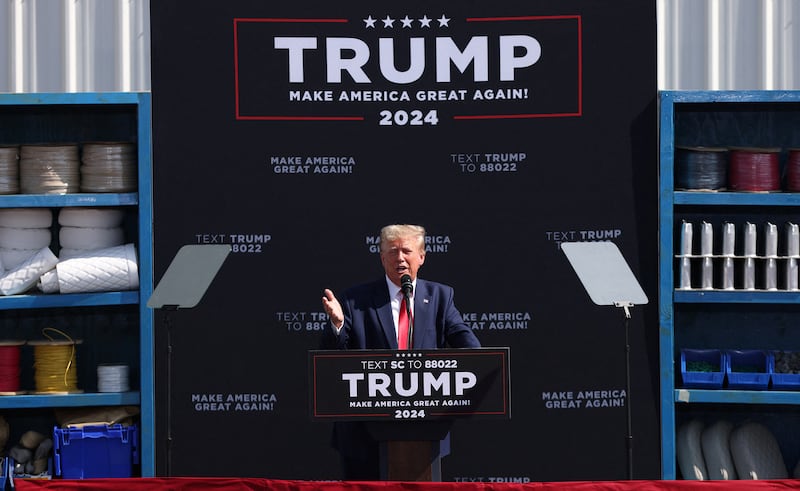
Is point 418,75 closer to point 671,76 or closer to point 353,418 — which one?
point 671,76

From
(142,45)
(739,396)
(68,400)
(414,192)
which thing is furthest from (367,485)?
(142,45)

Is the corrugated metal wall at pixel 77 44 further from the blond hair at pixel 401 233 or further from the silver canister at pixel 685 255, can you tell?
the silver canister at pixel 685 255

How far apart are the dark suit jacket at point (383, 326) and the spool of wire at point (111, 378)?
1.52 m

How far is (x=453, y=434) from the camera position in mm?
5672

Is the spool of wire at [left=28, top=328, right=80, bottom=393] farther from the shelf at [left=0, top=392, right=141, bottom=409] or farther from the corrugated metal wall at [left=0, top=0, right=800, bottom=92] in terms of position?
the corrugated metal wall at [left=0, top=0, right=800, bottom=92]

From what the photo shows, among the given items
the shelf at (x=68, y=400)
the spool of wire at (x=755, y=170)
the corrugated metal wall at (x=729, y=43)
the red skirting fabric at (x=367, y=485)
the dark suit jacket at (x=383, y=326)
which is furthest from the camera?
the corrugated metal wall at (x=729, y=43)

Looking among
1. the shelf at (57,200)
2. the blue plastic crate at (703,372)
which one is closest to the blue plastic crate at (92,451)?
the shelf at (57,200)

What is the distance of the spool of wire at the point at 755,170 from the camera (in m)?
5.58

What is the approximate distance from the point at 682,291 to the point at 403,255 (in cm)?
179

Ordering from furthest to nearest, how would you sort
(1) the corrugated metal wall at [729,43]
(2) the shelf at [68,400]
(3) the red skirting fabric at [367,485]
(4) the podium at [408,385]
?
(1) the corrugated metal wall at [729,43] < (2) the shelf at [68,400] < (3) the red skirting fabric at [367,485] < (4) the podium at [408,385]

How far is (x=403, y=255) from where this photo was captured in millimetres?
4531

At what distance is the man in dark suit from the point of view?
14.8 ft

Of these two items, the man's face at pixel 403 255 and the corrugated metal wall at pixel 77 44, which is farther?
the corrugated metal wall at pixel 77 44

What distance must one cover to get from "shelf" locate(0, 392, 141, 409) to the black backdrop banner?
0.88 ft
